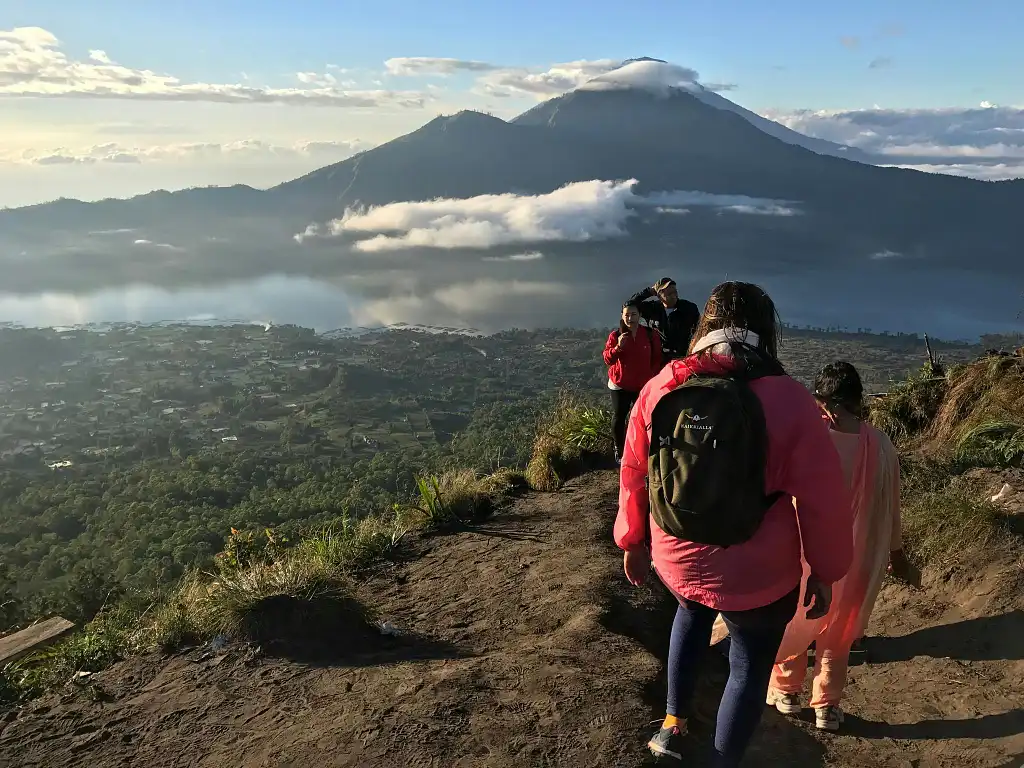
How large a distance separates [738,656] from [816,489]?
0.62m

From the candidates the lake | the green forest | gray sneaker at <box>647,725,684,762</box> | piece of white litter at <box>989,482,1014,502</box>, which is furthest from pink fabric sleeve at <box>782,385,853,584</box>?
the lake

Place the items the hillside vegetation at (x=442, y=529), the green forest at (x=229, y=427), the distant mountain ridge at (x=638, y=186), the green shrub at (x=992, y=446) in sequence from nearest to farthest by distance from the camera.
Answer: the hillside vegetation at (x=442, y=529) < the green shrub at (x=992, y=446) < the green forest at (x=229, y=427) < the distant mountain ridge at (x=638, y=186)

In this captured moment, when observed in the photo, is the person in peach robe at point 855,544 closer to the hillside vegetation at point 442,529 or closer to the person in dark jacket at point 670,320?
the hillside vegetation at point 442,529

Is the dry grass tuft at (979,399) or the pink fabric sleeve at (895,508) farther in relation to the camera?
the dry grass tuft at (979,399)

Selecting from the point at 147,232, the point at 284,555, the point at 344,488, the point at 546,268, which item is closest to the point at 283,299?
the point at 147,232

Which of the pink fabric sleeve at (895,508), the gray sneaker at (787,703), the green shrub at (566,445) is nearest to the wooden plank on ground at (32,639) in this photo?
the green shrub at (566,445)

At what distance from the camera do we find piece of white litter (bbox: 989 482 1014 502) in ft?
14.7

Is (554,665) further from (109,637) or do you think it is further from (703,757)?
(109,637)

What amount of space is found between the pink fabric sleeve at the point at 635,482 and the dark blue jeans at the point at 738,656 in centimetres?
27

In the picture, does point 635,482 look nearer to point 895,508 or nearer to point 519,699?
point 519,699

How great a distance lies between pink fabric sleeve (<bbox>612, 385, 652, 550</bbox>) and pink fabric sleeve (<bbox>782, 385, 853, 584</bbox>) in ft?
1.43

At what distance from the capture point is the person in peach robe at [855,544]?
119 inches

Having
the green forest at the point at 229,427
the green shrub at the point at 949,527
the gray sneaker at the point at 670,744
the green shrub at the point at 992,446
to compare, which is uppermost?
the green shrub at the point at 992,446

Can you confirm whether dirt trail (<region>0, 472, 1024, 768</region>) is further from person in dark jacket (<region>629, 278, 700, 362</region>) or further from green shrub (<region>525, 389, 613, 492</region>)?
green shrub (<region>525, 389, 613, 492</region>)
